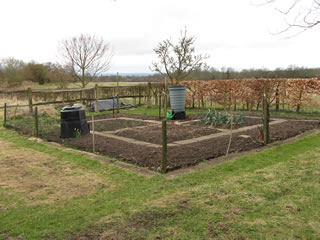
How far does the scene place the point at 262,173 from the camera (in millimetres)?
4598

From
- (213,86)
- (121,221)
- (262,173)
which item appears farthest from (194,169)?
(213,86)

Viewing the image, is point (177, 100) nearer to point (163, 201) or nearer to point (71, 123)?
point (71, 123)

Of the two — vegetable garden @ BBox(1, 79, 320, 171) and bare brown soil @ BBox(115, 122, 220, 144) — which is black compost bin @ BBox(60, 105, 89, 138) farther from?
bare brown soil @ BBox(115, 122, 220, 144)

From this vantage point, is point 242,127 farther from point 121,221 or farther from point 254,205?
point 121,221

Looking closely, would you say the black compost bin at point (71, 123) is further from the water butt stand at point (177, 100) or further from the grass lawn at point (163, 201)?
the water butt stand at point (177, 100)

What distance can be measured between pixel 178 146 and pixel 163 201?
9.43 ft

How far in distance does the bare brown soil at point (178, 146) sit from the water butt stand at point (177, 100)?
1777 millimetres

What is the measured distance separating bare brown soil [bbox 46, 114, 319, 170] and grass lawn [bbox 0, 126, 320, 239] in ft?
1.91

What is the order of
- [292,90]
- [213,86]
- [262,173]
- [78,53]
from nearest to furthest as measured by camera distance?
1. [262,173]
2. [292,90]
3. [213,86]
4. [78,53]

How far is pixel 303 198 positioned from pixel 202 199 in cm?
129

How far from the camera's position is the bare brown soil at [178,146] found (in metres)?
5.43

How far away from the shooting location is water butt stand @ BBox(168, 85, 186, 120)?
10.7m

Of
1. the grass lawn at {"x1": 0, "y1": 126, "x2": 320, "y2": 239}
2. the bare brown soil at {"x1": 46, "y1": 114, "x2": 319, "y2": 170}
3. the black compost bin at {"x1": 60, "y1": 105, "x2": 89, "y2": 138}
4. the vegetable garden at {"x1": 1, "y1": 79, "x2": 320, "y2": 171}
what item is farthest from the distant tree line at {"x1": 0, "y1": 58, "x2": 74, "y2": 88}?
the grass lawn at {"x1": 0, "y1": 126, "x2": 320, "y2": 239}

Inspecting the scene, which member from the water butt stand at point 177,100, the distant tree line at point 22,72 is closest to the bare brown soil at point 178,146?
the water butt stand at point 177,100
